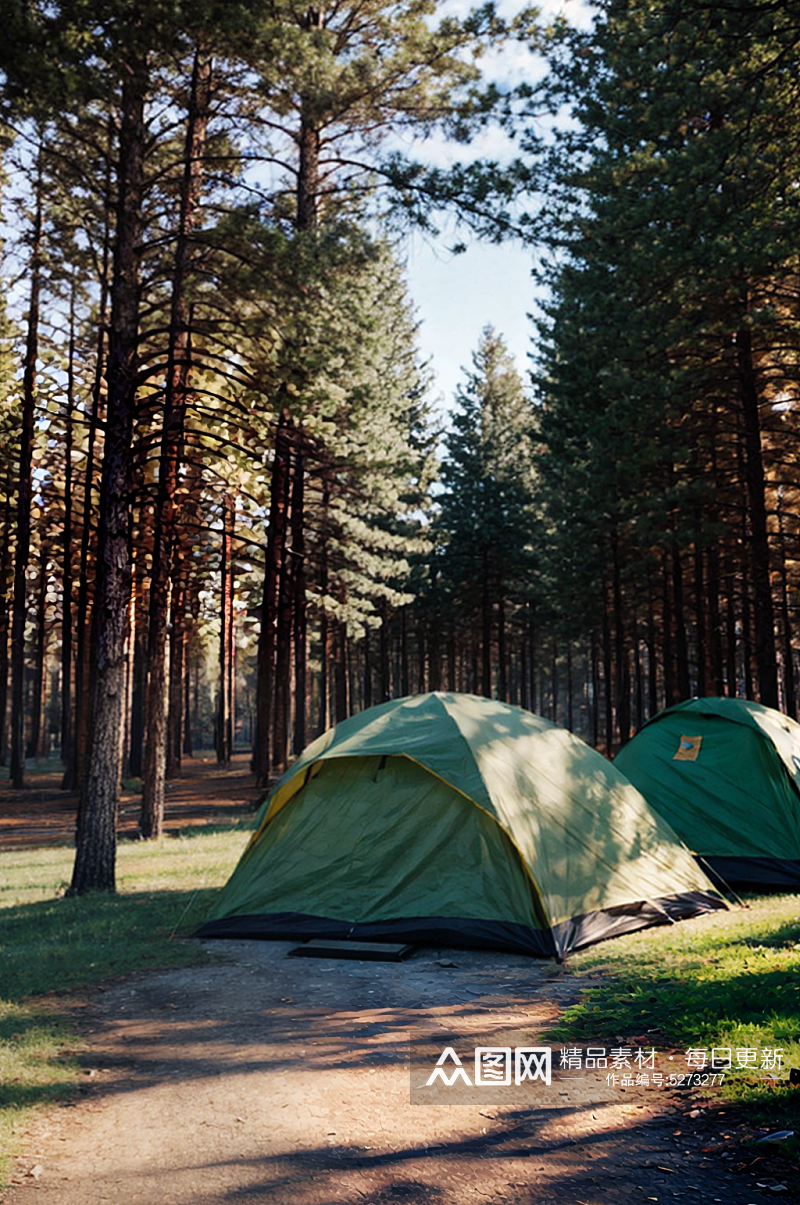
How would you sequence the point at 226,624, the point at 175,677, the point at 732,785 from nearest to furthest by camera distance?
1. the point at 732,785
2. the point at 175,677
3. the point at 226,624

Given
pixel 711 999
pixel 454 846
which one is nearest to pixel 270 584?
pixel 454 846

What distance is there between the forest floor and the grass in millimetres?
155

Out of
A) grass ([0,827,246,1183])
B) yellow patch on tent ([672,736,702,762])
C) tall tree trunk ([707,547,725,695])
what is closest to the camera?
grass ([0,827,246,1183])

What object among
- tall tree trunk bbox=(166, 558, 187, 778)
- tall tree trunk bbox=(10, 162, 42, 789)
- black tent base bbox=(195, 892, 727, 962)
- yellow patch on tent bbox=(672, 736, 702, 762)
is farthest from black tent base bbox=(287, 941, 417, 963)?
tall tree trunk bbox=(166, 558, 187, 778)

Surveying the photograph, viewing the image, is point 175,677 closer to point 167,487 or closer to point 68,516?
point 68,516

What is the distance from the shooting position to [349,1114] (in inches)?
178

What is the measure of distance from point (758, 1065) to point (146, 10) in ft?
35.1

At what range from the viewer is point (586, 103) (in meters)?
13.9

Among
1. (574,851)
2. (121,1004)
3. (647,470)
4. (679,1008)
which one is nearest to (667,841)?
(574,851)

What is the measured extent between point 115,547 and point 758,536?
10852 millimetres

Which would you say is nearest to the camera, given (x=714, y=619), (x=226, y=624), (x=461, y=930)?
(x=461, y=930)

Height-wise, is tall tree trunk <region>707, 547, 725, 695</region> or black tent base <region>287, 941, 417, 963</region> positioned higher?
tall tree trunk <region>707, 547, 725, 695</region>

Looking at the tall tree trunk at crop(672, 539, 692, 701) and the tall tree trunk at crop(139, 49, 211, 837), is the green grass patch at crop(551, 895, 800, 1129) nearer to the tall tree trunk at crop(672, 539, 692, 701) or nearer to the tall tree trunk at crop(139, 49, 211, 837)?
the tall tree trunk at crop(139, 49, 211, 837)

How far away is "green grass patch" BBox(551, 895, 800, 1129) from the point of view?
191 inches
